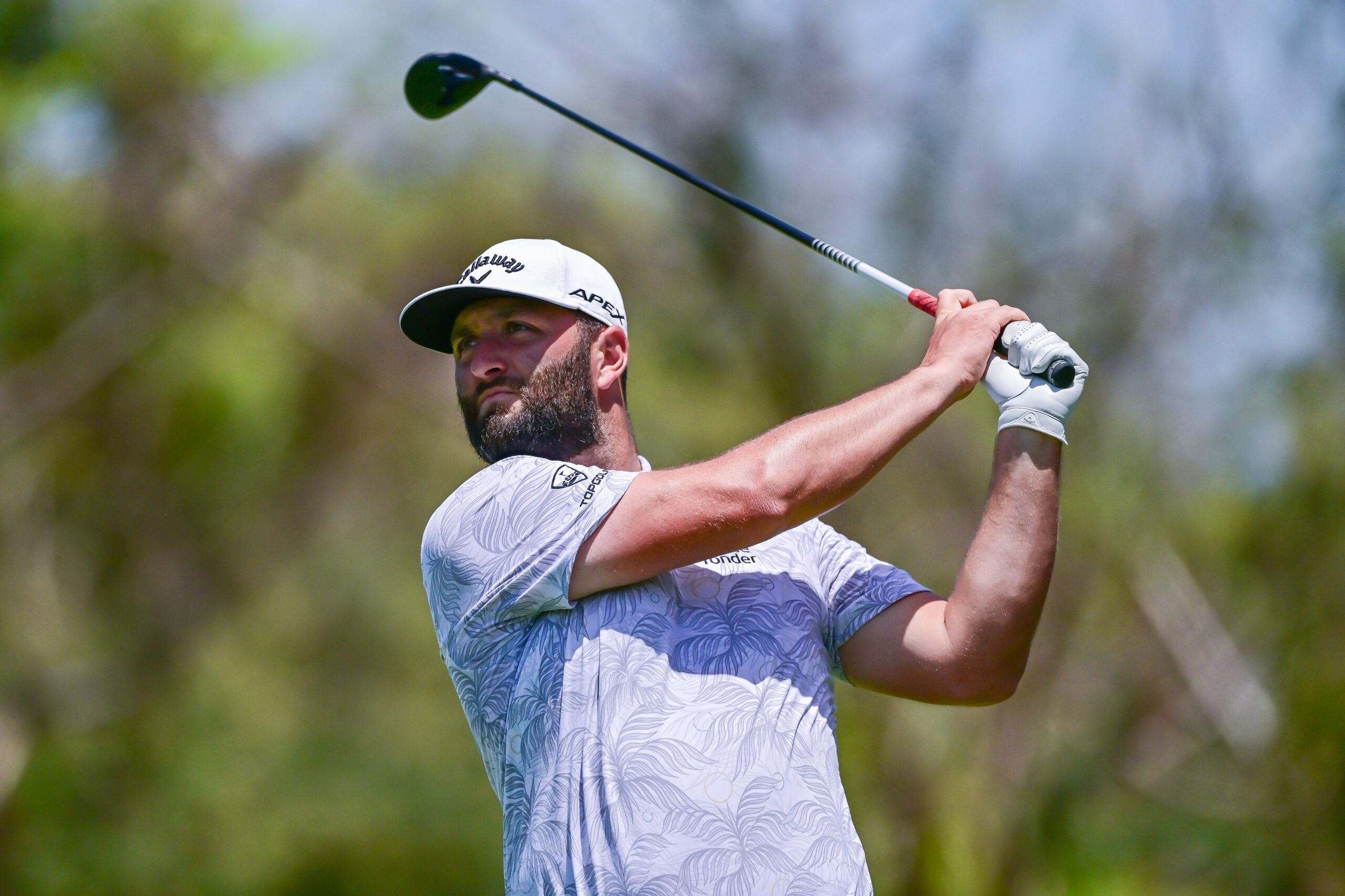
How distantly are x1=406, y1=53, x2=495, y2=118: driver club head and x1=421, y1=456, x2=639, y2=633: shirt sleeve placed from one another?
1.42 m

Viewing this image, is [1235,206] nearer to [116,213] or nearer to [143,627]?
[116,213]

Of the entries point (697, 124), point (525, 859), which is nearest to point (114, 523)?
point (697, 124)

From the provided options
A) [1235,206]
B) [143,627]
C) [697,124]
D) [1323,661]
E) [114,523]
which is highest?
[1235,206]

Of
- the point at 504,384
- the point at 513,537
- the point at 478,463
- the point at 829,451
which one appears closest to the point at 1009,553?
the point at 829,451

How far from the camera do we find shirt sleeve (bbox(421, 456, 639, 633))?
86.4 inches

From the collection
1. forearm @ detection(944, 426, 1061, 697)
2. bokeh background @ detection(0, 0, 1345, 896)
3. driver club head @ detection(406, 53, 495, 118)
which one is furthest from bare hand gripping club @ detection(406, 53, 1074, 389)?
bokeh background @ detection(0, 0, 1345, 896)

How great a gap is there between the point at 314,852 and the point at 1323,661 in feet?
34.2

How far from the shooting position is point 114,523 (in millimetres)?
14797

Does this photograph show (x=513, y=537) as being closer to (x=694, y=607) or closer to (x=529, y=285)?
(x=694, y=607)

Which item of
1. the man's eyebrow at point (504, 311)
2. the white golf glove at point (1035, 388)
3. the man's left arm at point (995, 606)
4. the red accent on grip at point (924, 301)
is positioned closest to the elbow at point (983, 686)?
the man's left arm at point (995, 606)

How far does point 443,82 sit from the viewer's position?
3.43 m

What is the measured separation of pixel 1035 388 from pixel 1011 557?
310mm

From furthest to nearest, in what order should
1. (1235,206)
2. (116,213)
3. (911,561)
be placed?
(116,213) → (911,561) → (1235,206)

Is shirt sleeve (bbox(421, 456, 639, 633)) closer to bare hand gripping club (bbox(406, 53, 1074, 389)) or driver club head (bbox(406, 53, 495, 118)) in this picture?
bare hand gripping club (bbox(406, 53, 1074, 389))
